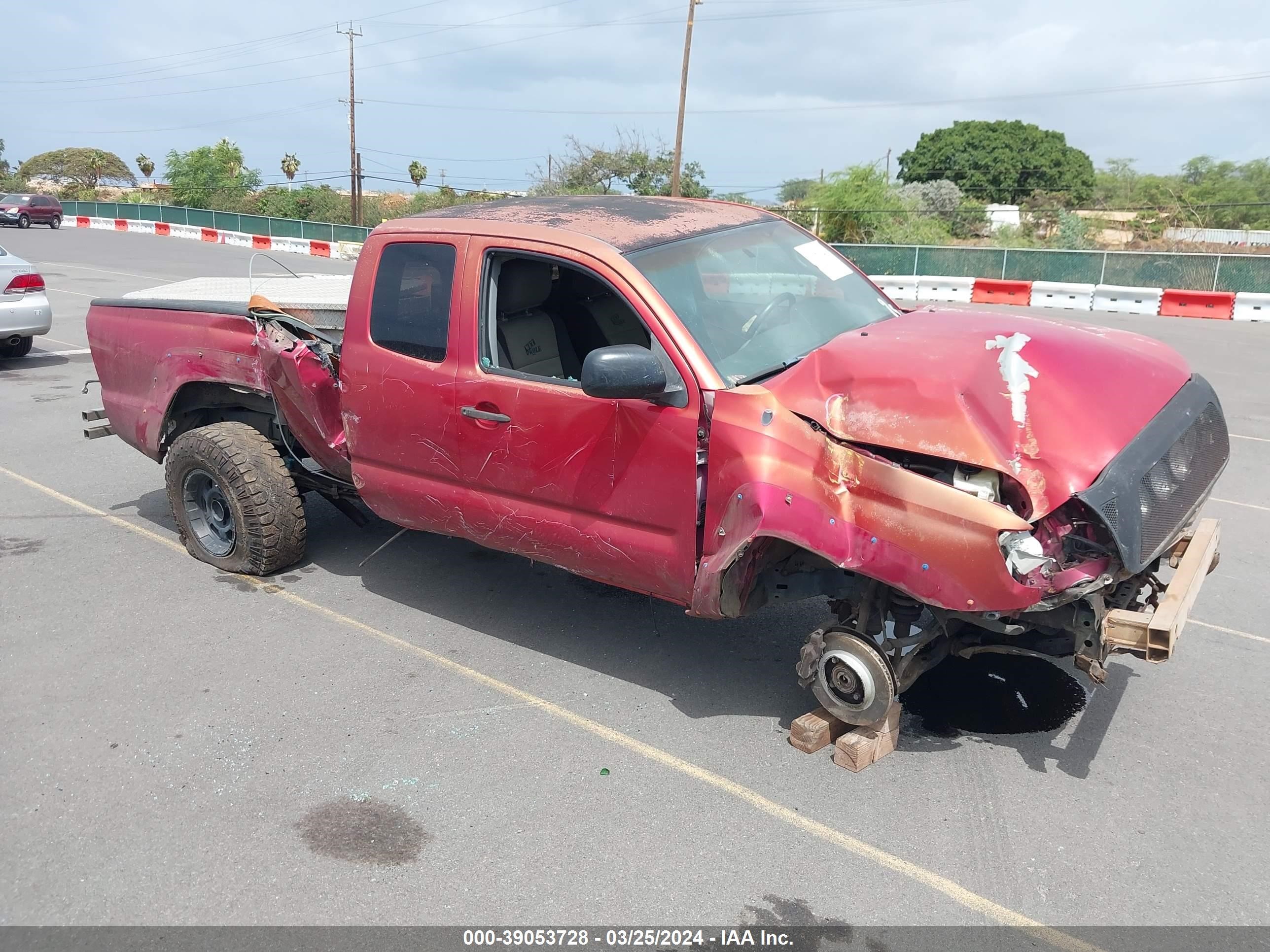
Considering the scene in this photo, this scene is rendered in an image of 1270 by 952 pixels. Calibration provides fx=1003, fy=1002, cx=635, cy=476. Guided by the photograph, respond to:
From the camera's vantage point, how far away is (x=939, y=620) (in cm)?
367

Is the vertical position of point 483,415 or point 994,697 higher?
point 483,415

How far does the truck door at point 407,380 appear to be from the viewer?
4.54m

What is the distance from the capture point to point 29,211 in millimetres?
43031

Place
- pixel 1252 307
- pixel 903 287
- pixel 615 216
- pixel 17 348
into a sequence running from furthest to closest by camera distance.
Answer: pixel 903 287 → pixel 1252 307 → pixel 17 348 → pixel 615 216

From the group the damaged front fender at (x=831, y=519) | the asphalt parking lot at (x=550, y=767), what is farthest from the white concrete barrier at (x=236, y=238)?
the damaged front fender at (x=831, y=519)

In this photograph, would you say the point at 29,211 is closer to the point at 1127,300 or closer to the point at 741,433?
the point at 1127,300

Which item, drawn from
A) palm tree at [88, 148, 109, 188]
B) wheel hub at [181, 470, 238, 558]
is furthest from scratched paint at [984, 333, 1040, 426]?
palm tree at [88, 148, 109, 188]

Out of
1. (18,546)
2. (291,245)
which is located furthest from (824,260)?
(291,245)

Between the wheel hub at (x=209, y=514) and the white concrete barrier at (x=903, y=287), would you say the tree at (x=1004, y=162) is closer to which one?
the white concrete barrier at (x=903, y=287)

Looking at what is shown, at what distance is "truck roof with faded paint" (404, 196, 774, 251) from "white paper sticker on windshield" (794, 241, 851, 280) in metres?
0.27

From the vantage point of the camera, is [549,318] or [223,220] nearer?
[549,318]

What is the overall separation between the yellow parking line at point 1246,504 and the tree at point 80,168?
111882mm

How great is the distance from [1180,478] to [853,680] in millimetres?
1358

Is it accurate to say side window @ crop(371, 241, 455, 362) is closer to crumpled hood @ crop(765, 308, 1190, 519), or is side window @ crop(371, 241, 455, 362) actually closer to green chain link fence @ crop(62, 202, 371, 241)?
crumpled hood @ crop(765, 308, 1190, 519)
